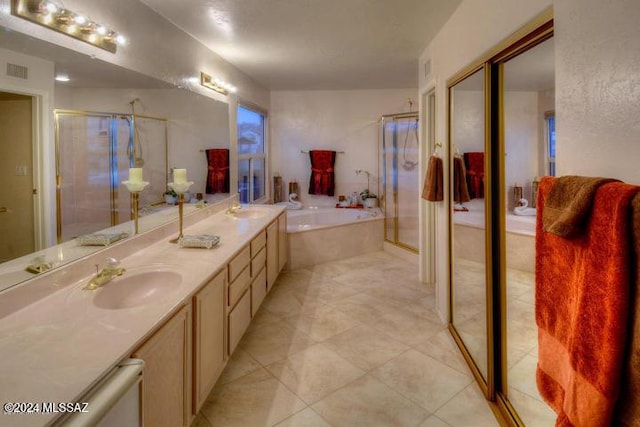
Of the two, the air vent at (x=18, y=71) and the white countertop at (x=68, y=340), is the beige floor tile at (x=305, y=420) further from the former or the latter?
the air vent at (x=18, y=71)

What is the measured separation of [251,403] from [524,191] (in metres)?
1.72

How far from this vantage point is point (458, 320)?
2627 millimetres

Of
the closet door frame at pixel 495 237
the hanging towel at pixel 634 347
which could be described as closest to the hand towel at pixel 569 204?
the hanging towel at pixel 634 347

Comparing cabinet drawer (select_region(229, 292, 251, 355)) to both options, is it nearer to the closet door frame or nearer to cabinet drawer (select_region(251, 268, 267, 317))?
cabinet drawer (select_region(251, 268, 267, 317))

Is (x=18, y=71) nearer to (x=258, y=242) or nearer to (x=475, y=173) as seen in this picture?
(x=258, y=242)

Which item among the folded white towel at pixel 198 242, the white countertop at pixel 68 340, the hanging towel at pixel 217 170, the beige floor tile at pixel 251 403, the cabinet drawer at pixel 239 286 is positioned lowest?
the beige floor tile at pixel 251 403

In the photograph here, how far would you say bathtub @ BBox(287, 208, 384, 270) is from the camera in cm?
438

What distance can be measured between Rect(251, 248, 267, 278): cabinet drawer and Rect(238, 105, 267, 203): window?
141 cm

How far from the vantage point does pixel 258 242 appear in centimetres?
276

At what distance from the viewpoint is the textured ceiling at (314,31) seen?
95.8 inches

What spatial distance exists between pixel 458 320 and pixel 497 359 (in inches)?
26.4

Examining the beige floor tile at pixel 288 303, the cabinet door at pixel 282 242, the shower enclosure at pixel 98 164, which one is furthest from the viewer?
the cabinet door at pixel 282 242

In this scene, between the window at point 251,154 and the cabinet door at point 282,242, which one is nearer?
the cabinet door at point 282,242

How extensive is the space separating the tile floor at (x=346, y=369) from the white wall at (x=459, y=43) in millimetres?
478
